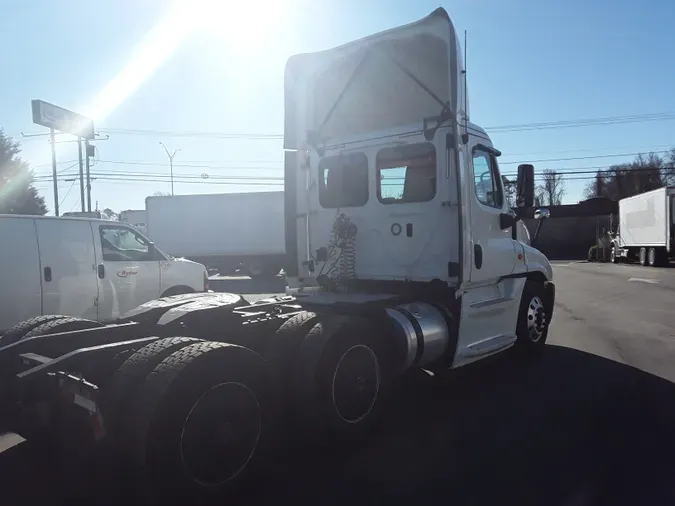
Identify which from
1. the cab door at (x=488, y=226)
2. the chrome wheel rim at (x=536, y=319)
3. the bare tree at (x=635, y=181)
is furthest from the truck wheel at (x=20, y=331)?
the bare tree at (x=635, y=181)

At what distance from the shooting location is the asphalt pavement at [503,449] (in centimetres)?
359

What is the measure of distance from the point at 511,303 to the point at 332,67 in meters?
3.52

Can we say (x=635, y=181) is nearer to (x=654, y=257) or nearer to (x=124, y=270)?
(x=654, y=257)

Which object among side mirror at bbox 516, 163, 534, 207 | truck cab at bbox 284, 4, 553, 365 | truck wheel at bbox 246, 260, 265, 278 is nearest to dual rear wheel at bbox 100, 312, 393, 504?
truck cab at bbox 284, 4, 553, 365

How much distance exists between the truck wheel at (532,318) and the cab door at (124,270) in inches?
221

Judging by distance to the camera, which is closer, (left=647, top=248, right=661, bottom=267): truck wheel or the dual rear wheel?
the dual rear wheel

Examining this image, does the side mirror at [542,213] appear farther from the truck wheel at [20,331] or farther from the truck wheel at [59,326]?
the truck wheel at [20,331]

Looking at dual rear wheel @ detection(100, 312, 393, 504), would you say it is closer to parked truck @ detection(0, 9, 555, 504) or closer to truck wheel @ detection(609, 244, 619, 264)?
parked truck @ detection(0, 9, 555, 504)

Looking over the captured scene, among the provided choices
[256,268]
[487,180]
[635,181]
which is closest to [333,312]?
[487,180]

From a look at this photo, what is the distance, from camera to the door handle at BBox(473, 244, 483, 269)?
566 centimetres

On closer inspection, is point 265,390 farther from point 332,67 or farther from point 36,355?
point 332,67

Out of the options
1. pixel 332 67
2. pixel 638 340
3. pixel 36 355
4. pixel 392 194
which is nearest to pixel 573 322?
pixel 638 340

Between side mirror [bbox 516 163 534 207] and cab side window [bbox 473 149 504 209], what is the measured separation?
271mm

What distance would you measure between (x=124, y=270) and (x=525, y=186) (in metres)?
5.88
